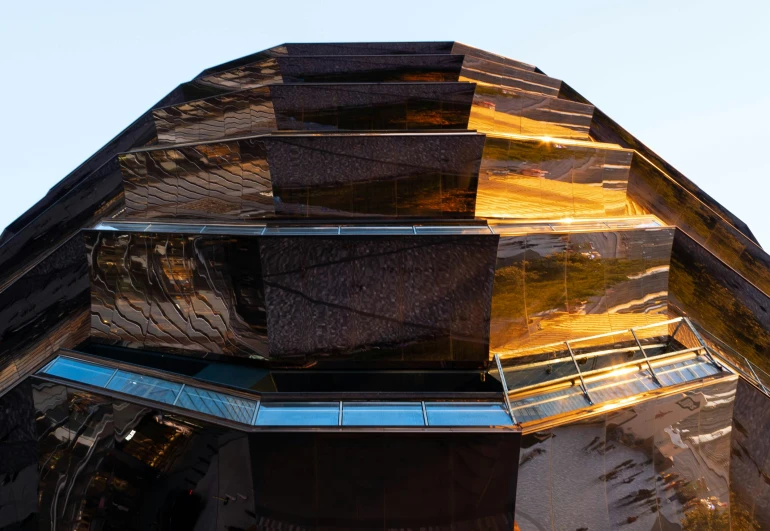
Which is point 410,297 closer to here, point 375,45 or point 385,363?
point 385,363

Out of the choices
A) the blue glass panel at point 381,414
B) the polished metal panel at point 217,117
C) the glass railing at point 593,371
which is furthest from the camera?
the polished metal panel at point 217,117

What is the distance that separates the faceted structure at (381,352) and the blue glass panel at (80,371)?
0.03 m

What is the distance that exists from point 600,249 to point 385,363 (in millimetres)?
5786

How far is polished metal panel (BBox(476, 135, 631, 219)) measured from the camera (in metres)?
14.2

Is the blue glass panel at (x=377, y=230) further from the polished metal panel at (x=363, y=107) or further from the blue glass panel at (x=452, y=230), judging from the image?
the polished metal panel at (x=363, y=107)

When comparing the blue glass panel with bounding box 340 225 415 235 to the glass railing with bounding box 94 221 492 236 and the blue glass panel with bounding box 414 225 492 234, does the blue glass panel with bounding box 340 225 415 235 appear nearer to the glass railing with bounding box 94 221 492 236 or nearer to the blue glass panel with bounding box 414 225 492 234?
the glass railing with bounding box 94 221 492 236

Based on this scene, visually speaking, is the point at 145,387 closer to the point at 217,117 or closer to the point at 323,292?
the point at 323,292

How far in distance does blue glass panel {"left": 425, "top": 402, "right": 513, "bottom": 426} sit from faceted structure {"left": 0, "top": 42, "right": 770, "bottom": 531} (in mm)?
41

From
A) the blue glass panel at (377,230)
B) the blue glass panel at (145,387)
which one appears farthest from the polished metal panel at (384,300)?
the blue glass panel at (145,387)

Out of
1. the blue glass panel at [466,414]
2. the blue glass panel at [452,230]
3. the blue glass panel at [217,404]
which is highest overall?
the blue glass panel at [452,230]

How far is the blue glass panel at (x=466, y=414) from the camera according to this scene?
8828 mm

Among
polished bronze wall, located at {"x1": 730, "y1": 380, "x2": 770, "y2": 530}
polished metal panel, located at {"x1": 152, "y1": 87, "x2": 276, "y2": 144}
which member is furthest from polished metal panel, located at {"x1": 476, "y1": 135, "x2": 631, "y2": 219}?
polished metal panel, located at {"x1": 152, "y1": 87, "x2": 276, "y2": 144}

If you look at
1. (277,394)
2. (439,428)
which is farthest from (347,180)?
(439,428)

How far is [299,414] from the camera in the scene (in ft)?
29.4
